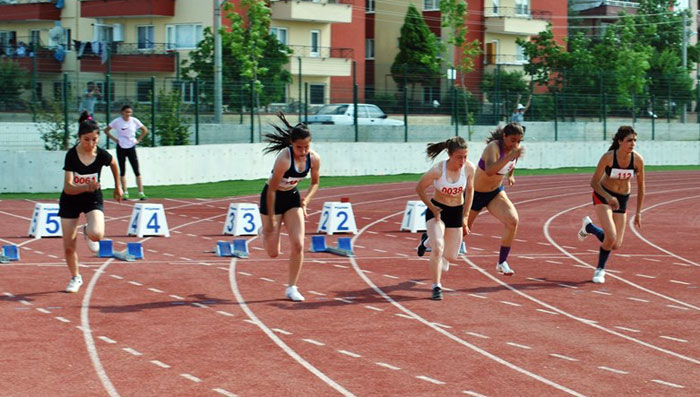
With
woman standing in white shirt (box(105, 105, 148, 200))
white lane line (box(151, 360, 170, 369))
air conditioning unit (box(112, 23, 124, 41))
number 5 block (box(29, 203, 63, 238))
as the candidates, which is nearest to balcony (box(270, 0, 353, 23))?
air conditioning unit (box(112, 23, 124, 41))

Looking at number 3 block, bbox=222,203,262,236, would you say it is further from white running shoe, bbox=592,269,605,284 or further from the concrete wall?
the concrete wall

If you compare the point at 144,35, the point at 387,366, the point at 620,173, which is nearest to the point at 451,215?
the point at 620,173

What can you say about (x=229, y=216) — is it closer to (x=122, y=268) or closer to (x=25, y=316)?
(x=122, y=268)

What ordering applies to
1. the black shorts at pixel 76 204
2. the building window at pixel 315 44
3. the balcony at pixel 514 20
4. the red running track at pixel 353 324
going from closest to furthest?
the red running track at pixel 353 324 < the black shorts at pixel 76 204 < the building window at pixel 315 44 < the balcony at pixel 514 20

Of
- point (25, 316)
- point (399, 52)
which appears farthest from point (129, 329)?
point (399, 52)

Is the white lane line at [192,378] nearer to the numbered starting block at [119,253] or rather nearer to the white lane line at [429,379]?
the white lane line at [429,379]

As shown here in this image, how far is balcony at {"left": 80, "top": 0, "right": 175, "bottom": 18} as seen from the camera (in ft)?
176

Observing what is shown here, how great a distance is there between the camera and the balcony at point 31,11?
185ft

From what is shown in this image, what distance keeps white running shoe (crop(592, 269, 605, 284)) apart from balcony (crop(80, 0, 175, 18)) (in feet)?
138

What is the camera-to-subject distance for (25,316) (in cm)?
1138

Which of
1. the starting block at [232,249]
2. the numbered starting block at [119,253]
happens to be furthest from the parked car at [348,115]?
the numbered starting block at [119,253]

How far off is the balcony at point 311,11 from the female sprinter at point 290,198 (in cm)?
4382

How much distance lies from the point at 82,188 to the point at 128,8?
43.4 metres

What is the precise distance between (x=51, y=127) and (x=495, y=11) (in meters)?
43.4
